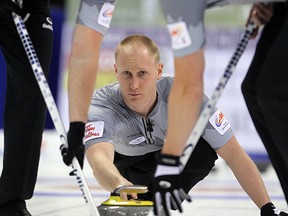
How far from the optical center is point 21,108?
3955 millimetres

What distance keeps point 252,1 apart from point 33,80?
1.21 meters

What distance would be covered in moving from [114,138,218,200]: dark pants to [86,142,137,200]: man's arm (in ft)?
0.89

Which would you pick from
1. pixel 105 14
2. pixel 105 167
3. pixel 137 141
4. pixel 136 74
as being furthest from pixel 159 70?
pixel 105 14

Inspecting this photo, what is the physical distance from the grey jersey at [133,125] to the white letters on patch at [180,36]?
103 cm

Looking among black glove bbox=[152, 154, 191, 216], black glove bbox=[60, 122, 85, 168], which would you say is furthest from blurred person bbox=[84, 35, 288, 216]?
black glove bbox=[152, 154, 191, 216]

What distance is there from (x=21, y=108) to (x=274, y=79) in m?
1.40

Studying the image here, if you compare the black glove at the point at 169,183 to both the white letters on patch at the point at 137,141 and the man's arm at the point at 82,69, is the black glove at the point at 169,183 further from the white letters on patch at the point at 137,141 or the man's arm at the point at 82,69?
the white letters on patch at the point at 137,141

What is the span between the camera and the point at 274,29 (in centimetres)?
326

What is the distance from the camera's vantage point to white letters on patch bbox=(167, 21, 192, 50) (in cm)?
314

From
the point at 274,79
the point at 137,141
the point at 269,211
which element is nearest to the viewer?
the point at 274,79

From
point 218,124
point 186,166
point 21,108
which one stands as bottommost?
point 186,166

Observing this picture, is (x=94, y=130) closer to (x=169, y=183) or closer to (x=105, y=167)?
(x=105, y=167)

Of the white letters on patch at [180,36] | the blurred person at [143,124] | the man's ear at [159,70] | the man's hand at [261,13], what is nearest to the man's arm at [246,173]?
the blurred person at [143,124]

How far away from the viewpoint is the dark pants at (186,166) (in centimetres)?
432
